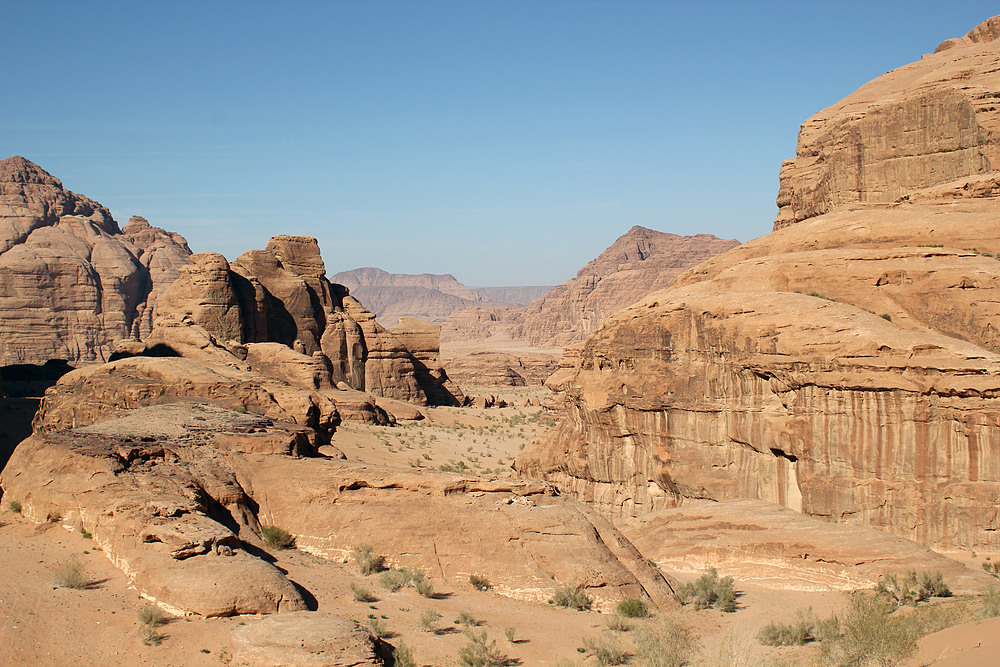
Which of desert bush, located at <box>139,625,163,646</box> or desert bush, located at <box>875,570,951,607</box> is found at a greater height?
desert bush, located at <box>139,625,163,646</box>

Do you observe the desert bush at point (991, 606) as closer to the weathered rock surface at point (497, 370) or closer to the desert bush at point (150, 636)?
the desert bush at point (150, 636)

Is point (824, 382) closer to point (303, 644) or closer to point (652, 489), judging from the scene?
point (652, 489)

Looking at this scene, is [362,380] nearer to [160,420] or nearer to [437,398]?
[437,398]

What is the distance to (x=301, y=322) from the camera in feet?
147

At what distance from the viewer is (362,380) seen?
4716 centimetres

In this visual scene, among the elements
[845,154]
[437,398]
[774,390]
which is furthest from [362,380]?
[774,390]

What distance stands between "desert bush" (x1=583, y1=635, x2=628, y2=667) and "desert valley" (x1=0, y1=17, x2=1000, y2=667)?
5 cm

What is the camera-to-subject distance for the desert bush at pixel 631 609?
36.9 feet

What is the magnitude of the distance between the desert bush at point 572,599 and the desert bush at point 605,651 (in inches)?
48.3

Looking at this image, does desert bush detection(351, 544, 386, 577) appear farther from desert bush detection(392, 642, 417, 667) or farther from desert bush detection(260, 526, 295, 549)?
desert bush detection(392, 642, 417, 667)

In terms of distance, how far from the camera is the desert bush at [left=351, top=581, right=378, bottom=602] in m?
10.5

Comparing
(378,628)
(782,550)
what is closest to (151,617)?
(378,628)

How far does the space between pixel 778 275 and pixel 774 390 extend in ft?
13.7

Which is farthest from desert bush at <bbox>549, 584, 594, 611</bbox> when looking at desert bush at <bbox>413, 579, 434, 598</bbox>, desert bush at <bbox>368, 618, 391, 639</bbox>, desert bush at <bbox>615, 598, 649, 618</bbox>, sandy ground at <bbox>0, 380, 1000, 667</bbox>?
desert bush at <bbox>368, 618, 391, 639</bbox>
